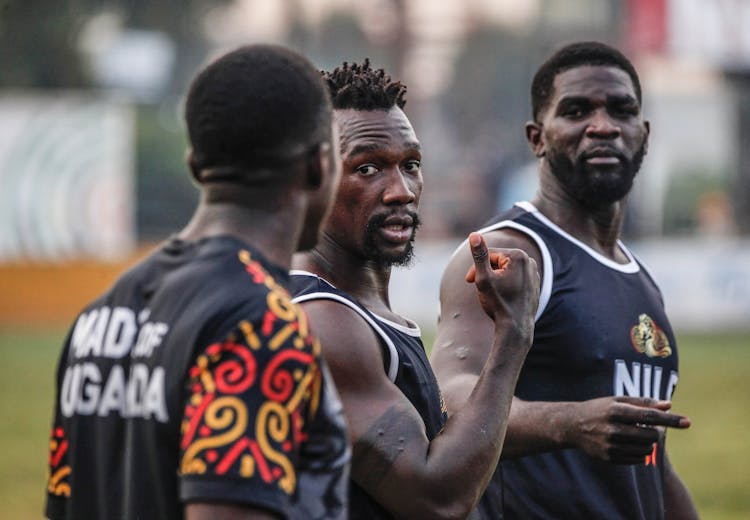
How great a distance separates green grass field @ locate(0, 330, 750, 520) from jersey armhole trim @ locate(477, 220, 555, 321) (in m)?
6.22

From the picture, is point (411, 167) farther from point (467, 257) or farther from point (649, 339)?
point (649, 339)

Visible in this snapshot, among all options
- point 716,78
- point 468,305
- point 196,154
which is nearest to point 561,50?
point 468,305

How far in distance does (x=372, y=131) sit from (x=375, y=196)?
20cm

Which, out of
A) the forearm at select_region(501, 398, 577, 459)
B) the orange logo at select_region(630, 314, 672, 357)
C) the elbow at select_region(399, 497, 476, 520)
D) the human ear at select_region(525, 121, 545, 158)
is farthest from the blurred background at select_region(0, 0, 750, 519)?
the elbow at select_region(399, 497, 476, 520)

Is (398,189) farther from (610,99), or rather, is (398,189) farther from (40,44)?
(40,44)

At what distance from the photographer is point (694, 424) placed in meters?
15.2

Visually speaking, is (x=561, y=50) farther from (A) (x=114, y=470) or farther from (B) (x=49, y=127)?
(B) (x=49, y=127)

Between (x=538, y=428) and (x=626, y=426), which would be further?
(x=538, y=428)

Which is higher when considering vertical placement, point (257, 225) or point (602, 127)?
point (602, 127)

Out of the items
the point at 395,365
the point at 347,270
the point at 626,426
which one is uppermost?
the point at 347,270

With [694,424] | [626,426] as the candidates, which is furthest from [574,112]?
[694,424]

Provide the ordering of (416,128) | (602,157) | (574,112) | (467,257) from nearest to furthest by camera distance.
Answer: (467,257) → (602,157) → (574,112) → (416,128)

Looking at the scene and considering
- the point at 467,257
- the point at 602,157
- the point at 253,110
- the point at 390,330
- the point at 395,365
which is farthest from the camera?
the point at 602,157

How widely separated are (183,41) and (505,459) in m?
29.9
